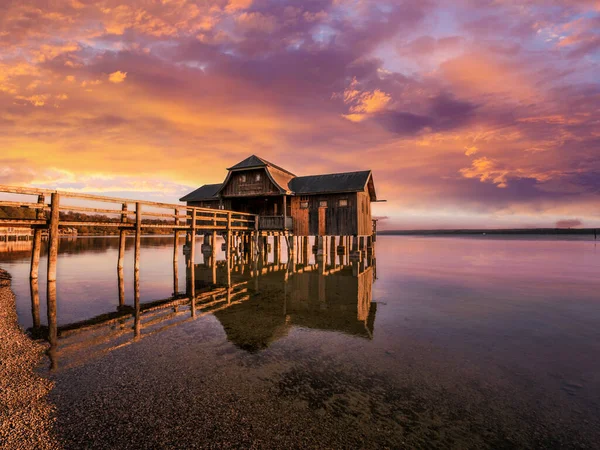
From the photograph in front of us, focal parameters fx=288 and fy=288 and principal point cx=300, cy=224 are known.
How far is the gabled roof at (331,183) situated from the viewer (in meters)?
25.0

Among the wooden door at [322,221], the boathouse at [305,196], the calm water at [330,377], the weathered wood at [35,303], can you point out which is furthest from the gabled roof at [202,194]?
the calm water at [330,377]

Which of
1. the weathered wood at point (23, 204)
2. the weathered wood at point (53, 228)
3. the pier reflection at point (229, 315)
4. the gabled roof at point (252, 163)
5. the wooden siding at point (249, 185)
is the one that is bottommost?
the pier reflection at point (229, 315)

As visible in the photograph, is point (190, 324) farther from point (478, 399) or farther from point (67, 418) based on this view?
point (478, 399)

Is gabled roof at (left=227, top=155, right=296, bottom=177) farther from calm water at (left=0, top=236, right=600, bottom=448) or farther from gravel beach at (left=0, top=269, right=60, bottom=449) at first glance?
gravel beach at (left=0, top=269, right=60, bottom=449)

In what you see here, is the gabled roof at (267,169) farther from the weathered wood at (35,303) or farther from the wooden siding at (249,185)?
the weathered wood at (35,303)

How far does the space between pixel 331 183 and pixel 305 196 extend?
8.69 ft

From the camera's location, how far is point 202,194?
1314 inches

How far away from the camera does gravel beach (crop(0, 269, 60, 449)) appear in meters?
3.90

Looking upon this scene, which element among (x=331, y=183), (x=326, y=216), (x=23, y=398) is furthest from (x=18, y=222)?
(x=331, y=183)

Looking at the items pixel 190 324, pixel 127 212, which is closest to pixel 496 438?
pixel 190 324

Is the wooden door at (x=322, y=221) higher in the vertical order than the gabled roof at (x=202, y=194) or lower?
lower

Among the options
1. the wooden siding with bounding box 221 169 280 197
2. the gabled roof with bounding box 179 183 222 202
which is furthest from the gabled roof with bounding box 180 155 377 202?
the gabled roof with bounding box 179 183 222 202

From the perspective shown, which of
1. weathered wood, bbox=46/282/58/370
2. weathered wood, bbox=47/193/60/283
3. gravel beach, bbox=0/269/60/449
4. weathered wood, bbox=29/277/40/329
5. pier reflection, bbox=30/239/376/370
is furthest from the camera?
weathered wood, bbox=47/193/60/283

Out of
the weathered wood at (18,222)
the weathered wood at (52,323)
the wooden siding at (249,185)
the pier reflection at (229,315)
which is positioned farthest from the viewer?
the wooden siding at (249,185)
